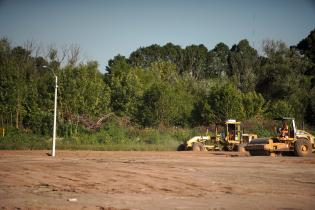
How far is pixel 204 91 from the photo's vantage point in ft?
228

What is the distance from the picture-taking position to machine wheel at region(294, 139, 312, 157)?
3088cm

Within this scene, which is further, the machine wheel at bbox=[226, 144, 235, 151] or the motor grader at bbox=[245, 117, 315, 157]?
the machine wheel at bbox=[226, 144, 235, 151]

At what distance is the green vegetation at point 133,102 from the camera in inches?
1916

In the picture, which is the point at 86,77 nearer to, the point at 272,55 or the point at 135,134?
the point at 135,134

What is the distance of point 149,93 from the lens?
5825cm

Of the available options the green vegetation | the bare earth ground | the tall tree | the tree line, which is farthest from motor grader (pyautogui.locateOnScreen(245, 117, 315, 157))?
the tall tree

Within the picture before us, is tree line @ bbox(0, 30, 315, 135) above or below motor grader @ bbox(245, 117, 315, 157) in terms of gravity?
above

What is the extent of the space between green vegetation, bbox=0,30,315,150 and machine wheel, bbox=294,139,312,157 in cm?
1558

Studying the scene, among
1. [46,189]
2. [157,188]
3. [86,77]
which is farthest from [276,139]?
[86,77]

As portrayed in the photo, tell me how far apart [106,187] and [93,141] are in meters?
32.0

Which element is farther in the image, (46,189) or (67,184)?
(67,184)

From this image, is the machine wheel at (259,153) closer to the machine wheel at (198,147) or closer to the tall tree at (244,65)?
the machine wheel at (198,147)

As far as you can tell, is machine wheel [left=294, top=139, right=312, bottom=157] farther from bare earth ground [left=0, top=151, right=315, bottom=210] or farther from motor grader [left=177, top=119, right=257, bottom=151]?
bare earth ground [left=0, top=151, right=315, bottom=210]

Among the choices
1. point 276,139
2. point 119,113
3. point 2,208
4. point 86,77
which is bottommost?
point 2,208
